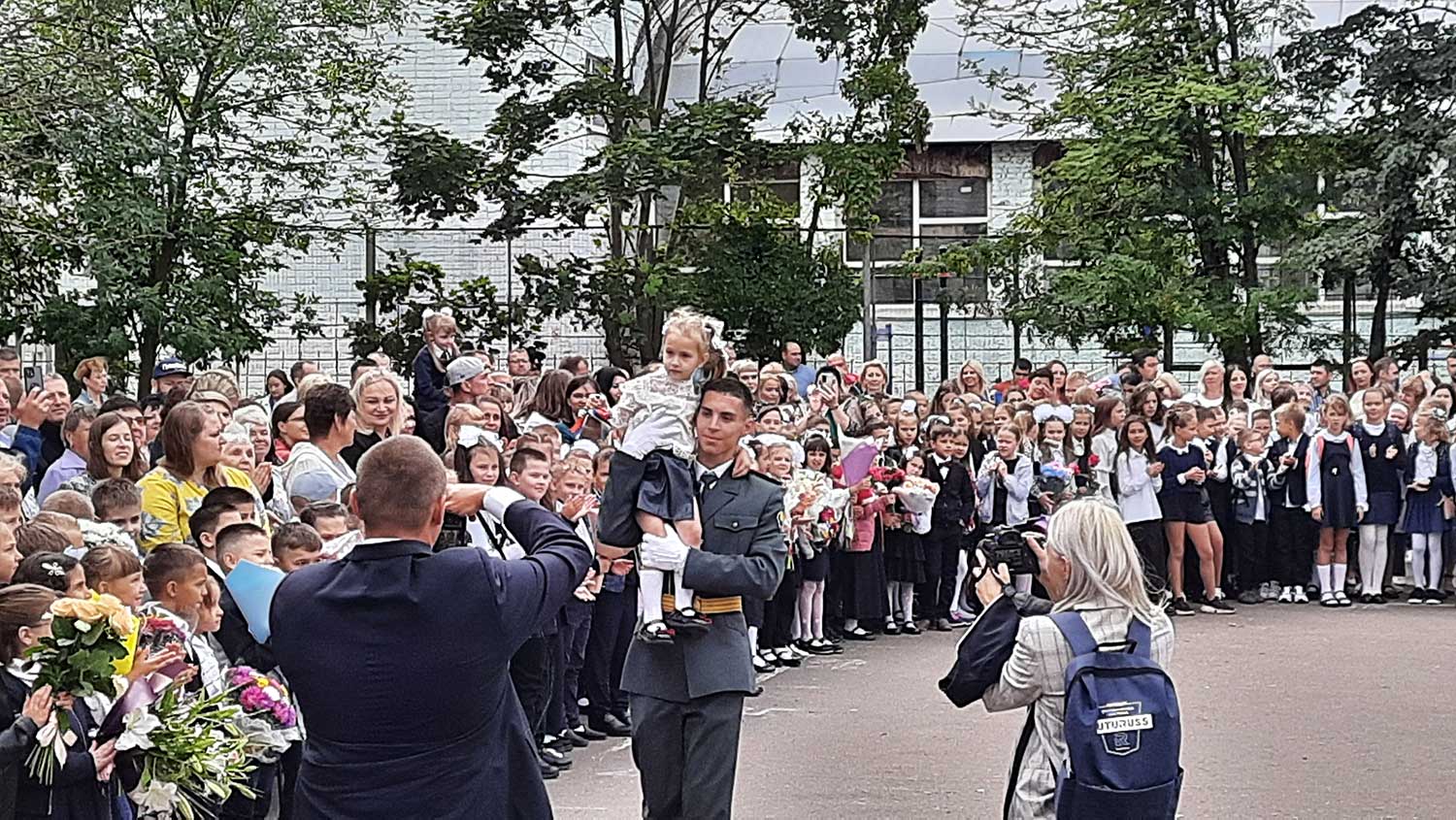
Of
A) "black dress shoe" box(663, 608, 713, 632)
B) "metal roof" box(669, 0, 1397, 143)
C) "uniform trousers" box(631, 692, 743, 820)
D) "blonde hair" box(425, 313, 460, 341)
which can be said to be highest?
"metal roof" box(669, 0, 1397, 143)

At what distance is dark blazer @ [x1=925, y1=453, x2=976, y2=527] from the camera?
1437 centimetres

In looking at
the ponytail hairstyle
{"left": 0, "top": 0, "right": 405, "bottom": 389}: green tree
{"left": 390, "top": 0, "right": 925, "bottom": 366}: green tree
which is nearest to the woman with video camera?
the ponytail hairstyle

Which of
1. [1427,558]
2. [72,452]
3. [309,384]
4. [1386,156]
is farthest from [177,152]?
[1386,156]

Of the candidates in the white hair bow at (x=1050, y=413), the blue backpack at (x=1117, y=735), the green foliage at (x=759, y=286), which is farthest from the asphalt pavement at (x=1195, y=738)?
the green foliage at (x=759, y=286)

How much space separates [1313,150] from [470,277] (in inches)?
409

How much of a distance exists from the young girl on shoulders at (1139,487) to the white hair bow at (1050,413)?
69 centimetres

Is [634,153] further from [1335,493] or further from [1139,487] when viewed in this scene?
[1335,493]

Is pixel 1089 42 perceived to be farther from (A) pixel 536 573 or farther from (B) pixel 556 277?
(A) pixel 536 573

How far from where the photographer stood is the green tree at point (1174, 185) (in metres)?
21.1

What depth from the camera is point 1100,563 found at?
520 cm

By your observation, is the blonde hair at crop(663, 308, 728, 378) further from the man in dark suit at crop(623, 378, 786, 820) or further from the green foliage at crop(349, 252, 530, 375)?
the green foliage at crop(349, 252, 530, 375)

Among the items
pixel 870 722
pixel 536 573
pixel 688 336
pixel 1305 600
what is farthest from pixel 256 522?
pixel 1305 600

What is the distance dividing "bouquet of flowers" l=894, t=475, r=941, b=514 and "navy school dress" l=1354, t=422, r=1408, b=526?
14.3 feet

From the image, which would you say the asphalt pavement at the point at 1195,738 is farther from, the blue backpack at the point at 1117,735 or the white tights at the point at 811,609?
the blue backpack at the point at 1117,735
